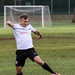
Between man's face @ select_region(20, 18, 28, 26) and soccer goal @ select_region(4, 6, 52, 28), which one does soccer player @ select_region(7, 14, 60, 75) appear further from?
soccer goal @ select_region(4, 6, 52, 28)

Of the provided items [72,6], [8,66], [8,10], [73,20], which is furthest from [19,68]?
[72,6]

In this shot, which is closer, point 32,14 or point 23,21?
point 23,21

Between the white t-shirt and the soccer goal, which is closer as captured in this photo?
the white t-shirt

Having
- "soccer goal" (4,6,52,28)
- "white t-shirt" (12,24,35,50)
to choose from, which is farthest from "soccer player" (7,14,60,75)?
"soccer goal" (4,6,52,28)

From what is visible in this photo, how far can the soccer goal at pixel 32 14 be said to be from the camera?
52.7 m

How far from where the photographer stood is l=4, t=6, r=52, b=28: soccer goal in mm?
52656

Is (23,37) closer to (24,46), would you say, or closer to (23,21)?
(24,46)

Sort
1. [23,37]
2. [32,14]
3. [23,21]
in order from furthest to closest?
[32,14], [23,37], [23,21]

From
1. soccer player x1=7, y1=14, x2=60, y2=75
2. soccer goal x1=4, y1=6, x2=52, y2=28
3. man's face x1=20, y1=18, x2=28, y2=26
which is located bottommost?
soccer goal x1=4, y1=6, x2=52, y2=28

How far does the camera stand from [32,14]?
58781mm

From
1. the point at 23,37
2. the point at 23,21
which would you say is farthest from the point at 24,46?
the point at 23,21

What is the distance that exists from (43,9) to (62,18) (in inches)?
508

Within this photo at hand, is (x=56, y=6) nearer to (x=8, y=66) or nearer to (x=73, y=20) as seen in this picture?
(x=73, y=20)

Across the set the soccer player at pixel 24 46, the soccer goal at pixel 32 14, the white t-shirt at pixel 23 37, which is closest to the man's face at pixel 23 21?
the soccer player at pixel 24 46
